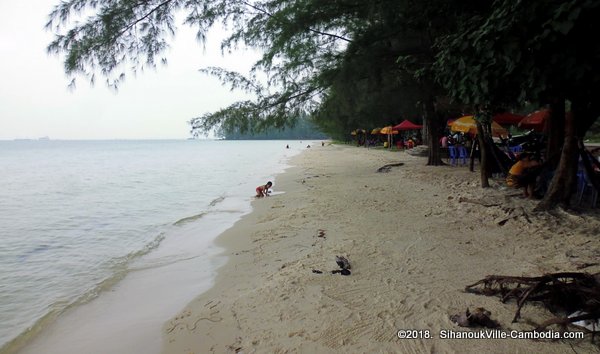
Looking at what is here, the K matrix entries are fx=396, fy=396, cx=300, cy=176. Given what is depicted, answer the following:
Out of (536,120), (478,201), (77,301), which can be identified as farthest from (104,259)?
(536,120)

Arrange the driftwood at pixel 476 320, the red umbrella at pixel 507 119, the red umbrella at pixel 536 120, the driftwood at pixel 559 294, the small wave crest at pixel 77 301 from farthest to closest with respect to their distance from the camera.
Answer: the red umbrella at pixel 507 119 → the red umbrella at pixel 536 120 → the small wave crest at pixel 77 301 → the driftwood at pixel 476 320 → the driftwood at pixel 559 294

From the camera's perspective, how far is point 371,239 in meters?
5.48

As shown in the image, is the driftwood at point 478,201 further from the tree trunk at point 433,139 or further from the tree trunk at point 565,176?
the tree trunk at point 433,139

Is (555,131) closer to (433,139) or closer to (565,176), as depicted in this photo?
(565,176)

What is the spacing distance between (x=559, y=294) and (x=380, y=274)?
1581 millimetres

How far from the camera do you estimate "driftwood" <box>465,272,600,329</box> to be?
2699mm

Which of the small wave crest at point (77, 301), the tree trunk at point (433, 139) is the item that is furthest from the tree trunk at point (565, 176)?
the tree trunk at point (433, 139)

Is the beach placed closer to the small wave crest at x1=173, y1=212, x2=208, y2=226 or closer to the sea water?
the sea water

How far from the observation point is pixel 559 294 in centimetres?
298

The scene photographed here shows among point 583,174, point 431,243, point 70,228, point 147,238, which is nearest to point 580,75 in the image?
point 431,243

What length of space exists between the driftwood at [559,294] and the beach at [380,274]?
0.08m

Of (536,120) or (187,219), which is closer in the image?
(187,219)

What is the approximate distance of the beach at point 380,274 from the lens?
2.91m

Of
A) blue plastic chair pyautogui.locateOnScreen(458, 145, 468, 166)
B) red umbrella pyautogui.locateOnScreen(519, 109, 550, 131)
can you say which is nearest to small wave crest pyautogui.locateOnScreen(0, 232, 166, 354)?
red umbrella pyautogui.locateOnScreen(519, 109, 550, 131)
